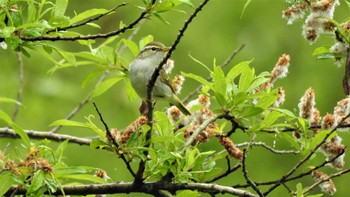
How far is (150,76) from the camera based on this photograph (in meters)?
5.03

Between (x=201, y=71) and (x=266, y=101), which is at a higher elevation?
(x=201, y=71)

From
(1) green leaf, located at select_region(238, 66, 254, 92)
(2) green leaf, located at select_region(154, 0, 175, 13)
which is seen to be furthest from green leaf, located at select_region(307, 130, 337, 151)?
(2) green leaf, located at select_region(154, 0, 175, 13)

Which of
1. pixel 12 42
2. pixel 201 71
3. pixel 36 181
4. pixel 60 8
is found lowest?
pixel 36 181

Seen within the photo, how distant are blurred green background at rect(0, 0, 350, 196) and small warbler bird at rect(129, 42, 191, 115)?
3.23 m

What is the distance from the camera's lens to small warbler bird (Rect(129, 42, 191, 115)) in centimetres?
474

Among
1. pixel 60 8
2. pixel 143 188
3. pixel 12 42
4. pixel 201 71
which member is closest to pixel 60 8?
pixel 60 8

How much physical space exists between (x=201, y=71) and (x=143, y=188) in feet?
21.3

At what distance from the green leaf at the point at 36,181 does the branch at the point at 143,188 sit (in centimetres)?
25

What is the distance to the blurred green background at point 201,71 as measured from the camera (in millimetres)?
9172

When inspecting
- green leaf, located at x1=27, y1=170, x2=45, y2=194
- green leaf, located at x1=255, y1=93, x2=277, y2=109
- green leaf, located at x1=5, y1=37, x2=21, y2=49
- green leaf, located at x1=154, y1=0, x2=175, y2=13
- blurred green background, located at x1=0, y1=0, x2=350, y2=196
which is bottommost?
green leaf, located at x1=27, y1=170, x2=45, y2=194

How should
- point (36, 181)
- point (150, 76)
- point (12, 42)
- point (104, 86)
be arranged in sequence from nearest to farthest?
point (36, 181) → point (12, 42) → point (104, 86) → point (150, 76)

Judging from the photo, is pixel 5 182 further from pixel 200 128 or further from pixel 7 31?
pixel 200 128

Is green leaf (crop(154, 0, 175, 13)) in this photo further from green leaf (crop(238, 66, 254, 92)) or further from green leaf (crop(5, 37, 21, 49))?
green leaf (crop(5, 37, 21, 49))

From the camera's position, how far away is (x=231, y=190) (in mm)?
3777
